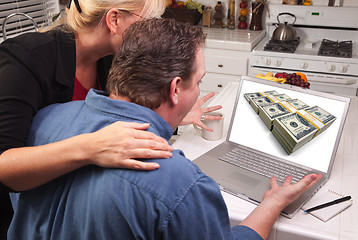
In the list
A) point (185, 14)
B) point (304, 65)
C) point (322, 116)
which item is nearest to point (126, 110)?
point (322, 116)

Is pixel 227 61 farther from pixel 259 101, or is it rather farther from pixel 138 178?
pixel 138 178

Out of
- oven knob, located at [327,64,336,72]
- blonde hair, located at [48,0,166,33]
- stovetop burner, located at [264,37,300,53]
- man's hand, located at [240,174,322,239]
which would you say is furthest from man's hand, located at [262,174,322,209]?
stovetop burner, located at [264,37,300,53]

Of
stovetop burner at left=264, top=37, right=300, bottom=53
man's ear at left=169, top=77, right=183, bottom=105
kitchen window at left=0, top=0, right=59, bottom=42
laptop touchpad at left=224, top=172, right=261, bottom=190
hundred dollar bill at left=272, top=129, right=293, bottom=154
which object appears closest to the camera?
man's ear at left=169, top=77, right=183, bottom=105

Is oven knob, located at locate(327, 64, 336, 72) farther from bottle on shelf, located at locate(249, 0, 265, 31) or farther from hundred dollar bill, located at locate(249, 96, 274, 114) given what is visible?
hundred dollar bill, located at locate(249, 96, 274, 114)

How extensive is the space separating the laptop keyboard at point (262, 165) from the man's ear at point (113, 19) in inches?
24.0

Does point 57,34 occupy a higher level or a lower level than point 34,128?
higher

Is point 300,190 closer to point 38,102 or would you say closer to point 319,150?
point 319,150

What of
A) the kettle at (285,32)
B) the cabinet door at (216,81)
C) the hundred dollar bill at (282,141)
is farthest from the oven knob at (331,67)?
the hundred dollar bill at (282,141)

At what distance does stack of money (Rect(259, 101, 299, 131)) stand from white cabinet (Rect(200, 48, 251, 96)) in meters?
1.99

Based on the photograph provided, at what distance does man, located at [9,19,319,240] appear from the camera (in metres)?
0.72

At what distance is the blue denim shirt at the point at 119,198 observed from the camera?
0.71 metres

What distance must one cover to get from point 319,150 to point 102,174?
0.84 metres

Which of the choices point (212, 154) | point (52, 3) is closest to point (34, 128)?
point (212, 154)

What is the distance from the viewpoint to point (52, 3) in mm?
3475
